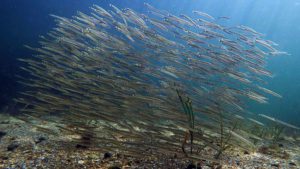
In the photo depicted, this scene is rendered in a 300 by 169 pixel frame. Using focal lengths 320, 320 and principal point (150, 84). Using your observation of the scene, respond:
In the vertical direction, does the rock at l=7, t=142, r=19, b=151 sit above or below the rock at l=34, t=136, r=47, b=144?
below

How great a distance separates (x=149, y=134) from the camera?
15.5 ft

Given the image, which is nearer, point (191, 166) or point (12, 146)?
point (191, 166)

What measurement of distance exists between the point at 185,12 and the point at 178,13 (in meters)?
0.99

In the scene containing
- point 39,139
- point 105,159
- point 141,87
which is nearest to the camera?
point 105,159

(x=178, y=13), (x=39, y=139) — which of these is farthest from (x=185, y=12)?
(x=39, y=139)

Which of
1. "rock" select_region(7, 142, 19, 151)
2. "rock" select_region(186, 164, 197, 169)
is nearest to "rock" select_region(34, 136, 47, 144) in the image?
"rock" select_region(7, 142, 19, 151)

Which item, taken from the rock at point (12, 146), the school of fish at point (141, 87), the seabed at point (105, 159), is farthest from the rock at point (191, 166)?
the rock at point (12, 146)

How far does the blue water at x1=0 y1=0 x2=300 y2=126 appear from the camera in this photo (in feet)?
69.4

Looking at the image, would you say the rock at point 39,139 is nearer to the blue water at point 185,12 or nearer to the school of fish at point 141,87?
the school of fish at point 141,87

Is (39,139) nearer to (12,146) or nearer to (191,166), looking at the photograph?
(12,146)

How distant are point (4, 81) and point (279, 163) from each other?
A: 16.7 meters

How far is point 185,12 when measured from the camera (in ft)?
104

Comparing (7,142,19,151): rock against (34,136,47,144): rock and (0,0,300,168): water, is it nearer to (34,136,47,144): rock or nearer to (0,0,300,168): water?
(34,136,47,144): rock

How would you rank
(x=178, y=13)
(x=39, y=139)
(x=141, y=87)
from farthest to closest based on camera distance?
1. (x=178, y=13)
2. (x=39, y=139)
3. (x=141, y=87)
